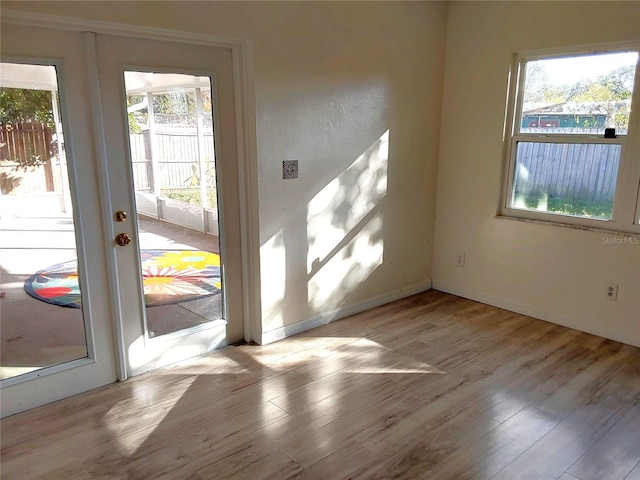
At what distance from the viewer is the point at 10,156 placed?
7.78 feet

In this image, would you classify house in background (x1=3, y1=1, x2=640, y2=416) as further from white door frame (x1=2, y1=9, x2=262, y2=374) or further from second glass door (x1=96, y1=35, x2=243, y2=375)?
second glass door (x1=96, y1=35, x2=243, y2=375)

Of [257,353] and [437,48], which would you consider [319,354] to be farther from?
[437,48]

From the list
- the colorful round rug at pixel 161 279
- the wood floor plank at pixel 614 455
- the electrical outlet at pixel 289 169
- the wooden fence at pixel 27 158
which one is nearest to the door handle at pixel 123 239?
the colorful round rug at pixel 161 279

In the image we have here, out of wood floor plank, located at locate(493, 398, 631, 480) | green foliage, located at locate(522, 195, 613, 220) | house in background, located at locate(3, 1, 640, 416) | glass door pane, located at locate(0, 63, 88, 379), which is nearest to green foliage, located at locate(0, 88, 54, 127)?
glass door pane, located at locate(0, 63, 88, 379)

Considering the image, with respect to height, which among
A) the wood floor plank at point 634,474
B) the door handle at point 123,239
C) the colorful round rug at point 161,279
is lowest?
the wood floor plank at point 634,474

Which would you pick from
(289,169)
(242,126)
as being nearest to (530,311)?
(289,169)

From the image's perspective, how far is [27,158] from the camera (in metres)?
2.42

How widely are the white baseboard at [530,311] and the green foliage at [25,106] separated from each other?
3378mm

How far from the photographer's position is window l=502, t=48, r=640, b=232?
10.6ft

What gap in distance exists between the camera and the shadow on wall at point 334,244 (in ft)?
11.1

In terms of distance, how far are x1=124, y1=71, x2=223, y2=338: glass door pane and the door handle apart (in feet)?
0.30

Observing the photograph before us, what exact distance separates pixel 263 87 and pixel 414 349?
198 centimetres

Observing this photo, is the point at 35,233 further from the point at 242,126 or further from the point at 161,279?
the point at 242,126

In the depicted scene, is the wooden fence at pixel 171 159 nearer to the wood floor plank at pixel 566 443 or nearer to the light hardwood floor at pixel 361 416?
the light hardwood floor at pixel 361 416
